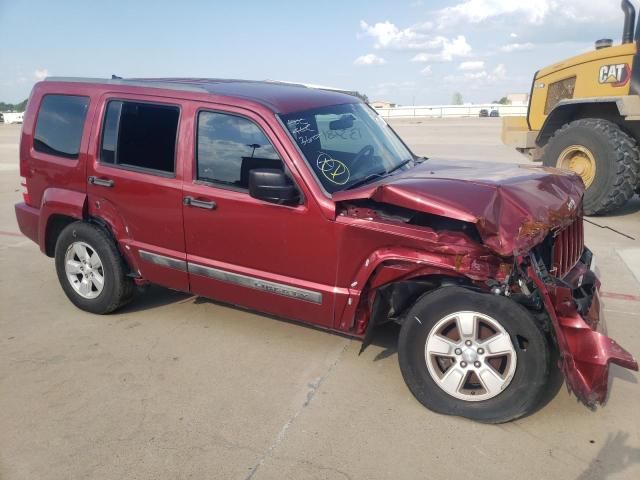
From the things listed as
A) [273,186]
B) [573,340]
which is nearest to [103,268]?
[273,186]

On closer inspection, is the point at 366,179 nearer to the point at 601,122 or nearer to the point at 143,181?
the point at 143,181

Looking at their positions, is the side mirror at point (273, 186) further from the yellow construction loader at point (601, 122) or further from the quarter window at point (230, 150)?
the yellow construction loader at point (601, 122)

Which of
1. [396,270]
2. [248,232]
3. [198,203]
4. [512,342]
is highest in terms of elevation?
[198,203]

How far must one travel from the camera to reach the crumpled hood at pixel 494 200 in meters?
2.92

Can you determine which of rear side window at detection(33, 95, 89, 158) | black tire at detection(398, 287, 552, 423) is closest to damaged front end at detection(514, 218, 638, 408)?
black tire at detection(398, 287, 552, 423)

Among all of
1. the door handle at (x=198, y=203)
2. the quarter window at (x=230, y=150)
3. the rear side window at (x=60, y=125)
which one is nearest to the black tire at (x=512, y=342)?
the quarter window at (x=230, y=150)

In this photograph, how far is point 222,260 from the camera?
3904 millimetres

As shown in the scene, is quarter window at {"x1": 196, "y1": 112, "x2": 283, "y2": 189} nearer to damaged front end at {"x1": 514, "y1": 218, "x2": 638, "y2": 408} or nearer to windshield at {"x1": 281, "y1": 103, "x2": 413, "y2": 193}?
windshield at {"x1": 281, "y1": 103, "x2": 413, "y2": 193}

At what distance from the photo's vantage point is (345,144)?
4.06 meters

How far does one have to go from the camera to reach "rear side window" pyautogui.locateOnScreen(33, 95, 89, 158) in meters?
4.46

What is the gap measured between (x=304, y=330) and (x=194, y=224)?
3.94 feet

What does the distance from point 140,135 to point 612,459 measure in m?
3.73

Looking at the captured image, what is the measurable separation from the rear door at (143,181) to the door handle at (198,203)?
0.25 feet

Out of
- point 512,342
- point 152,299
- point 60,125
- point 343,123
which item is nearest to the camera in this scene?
point 512,342
